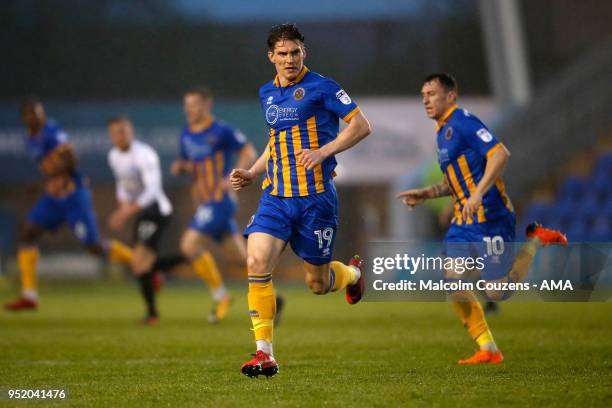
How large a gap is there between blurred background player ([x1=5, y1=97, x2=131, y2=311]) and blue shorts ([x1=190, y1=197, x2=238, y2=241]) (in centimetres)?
175

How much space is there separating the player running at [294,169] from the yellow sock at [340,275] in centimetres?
38

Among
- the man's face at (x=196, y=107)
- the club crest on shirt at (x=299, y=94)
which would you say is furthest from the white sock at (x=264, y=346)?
the man's face at (x=196, y=107)

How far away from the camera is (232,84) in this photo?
24.2 m

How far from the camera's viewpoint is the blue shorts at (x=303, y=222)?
6797mm

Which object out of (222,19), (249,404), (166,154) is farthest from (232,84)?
(249,404)

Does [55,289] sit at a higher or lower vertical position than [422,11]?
lower

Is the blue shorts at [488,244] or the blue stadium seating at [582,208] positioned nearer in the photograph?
the blue shorts at [488,244]

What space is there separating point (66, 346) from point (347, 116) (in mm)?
3584

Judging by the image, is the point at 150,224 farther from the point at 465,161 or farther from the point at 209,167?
the point at 465,161

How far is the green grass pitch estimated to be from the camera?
19.8ft

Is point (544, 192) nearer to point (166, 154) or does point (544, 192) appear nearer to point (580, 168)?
point (580, 168)

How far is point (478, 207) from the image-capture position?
→ 771 centimetres


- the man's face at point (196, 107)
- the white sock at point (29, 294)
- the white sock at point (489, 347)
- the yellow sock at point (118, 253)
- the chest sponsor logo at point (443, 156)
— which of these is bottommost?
the white sock at point (489, 347)

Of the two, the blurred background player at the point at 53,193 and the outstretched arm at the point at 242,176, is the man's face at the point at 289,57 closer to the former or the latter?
the outstretched arm at the point at 242,176
